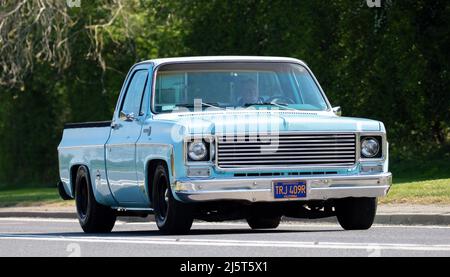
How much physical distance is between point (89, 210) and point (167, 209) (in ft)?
9.48

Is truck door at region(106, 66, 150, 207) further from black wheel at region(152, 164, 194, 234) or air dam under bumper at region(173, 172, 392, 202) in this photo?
air dam under bumper at region(173, 172, 392, 202)

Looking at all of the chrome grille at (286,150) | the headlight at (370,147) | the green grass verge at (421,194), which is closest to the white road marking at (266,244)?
the chrome grille at (286,150)

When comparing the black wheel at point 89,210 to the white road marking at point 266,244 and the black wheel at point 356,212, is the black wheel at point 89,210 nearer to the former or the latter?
the white road marking at point 266,244

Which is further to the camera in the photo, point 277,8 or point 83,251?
point 277,8

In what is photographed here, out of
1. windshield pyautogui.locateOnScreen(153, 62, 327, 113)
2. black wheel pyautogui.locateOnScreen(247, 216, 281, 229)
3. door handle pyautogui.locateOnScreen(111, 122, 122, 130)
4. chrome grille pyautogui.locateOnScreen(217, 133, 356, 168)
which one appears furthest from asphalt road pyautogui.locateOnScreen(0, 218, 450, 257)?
black wheel pyautogui.locateOnScreen(247, 216, 281, 229)

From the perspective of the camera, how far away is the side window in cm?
1828

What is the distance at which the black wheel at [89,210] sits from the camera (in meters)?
19.3

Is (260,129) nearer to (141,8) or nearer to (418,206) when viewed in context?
(418,206)

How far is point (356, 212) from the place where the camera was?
17.5 m

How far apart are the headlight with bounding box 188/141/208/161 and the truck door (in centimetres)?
142

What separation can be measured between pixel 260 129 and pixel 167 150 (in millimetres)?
1041

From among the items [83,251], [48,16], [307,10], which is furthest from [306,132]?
[48,16]

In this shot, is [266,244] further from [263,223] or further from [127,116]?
[263,223]

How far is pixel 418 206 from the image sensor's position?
22484 mm
